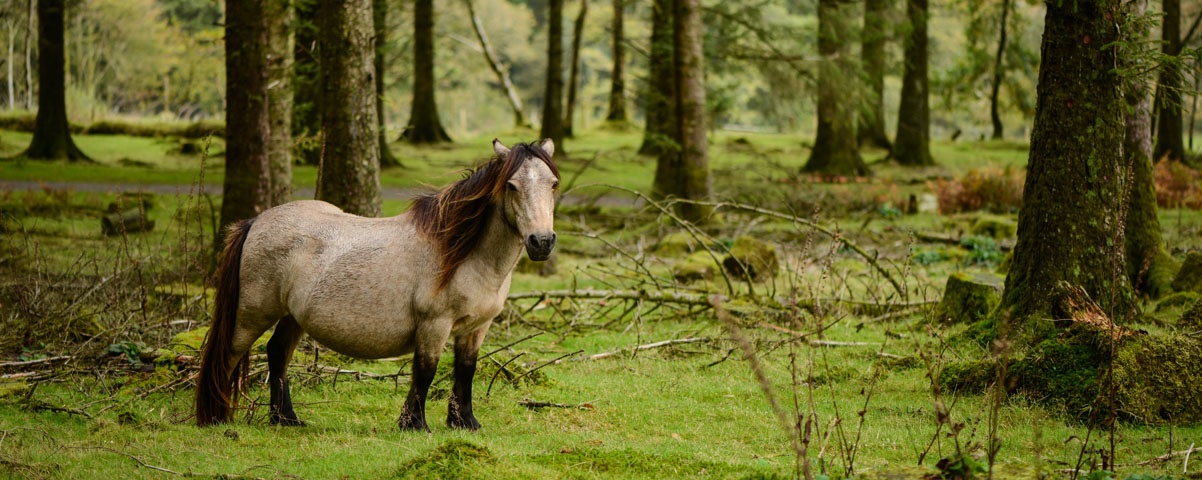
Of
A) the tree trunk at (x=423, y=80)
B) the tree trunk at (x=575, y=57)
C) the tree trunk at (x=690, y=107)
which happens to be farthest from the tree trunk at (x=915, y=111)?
the tree trunk at (x=423, y=80)

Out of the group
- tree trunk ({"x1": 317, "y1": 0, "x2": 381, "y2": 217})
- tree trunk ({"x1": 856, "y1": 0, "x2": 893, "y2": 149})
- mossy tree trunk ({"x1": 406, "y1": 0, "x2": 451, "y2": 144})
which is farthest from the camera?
mossy tree trunk ({"x1": 406, "y1": 0, "x2": 451, "y2": 144})

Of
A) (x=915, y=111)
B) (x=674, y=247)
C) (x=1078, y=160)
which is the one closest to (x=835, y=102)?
(x=674, y=247)

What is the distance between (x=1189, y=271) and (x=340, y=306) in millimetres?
7755

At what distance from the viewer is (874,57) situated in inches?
991

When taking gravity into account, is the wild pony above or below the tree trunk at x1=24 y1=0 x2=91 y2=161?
below

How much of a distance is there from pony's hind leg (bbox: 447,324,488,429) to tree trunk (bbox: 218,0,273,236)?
5777 mm

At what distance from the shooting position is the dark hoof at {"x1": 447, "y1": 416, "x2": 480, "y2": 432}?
6289 millimetres

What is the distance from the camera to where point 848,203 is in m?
19.1

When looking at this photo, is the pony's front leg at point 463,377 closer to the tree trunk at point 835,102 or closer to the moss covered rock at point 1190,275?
the moss covered rock at point 1190,275

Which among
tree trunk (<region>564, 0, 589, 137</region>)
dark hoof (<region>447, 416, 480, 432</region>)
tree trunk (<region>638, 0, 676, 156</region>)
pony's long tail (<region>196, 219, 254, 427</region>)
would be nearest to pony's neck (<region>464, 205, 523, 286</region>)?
dark hoof (<region>447, 416, 480, 432</region>)

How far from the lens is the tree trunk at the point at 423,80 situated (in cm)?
3012

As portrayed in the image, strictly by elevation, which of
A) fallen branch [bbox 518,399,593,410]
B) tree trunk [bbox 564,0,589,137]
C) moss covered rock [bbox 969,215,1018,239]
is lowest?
fallen branch [bbox 518,399,593,410]

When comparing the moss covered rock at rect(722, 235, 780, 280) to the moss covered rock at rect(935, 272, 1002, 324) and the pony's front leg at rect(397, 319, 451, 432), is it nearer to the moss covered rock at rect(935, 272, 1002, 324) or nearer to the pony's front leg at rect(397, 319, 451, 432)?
the moss covered rock at rect(935, 272, 1002, 324)

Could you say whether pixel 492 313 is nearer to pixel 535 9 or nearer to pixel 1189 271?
pixel 1189 271
